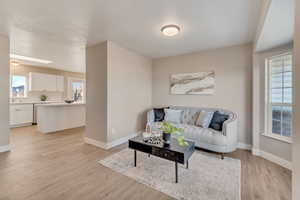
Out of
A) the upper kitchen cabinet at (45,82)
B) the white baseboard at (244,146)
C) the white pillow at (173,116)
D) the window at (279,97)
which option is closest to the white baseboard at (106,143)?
the white pillow at (173,116)

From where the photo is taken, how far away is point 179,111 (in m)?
3.86

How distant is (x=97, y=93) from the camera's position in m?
3.39

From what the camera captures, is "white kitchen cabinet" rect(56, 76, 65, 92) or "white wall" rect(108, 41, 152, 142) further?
"white kitchen cabinet" rect(56, 76, 65, 92)

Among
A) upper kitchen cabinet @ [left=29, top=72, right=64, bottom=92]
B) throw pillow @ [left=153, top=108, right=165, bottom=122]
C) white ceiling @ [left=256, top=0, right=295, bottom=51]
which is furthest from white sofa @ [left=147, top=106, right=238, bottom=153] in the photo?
upper kitchen cabinet @ [left=29, top=72, right=64, bottom=92]

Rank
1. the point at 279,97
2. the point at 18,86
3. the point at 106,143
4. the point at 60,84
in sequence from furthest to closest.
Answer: the point at 60,84, the point at 18,86, the point at 106,143, the point at 279,97

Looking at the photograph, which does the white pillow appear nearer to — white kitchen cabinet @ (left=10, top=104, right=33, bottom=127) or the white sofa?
the white sofa

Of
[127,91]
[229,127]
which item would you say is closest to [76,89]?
[127,91]

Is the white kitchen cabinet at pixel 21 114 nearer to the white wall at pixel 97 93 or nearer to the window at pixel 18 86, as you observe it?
the window at pixel 18 86

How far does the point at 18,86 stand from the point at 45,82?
35.4 inches

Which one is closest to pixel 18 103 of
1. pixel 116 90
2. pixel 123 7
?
pixel 116 90

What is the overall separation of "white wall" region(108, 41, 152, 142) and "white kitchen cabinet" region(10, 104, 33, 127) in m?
4.37

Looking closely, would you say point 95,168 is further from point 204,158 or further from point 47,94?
point 47,94

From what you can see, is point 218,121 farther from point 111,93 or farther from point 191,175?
point 111,93

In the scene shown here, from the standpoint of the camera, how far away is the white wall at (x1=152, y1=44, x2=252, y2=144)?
327 cm
